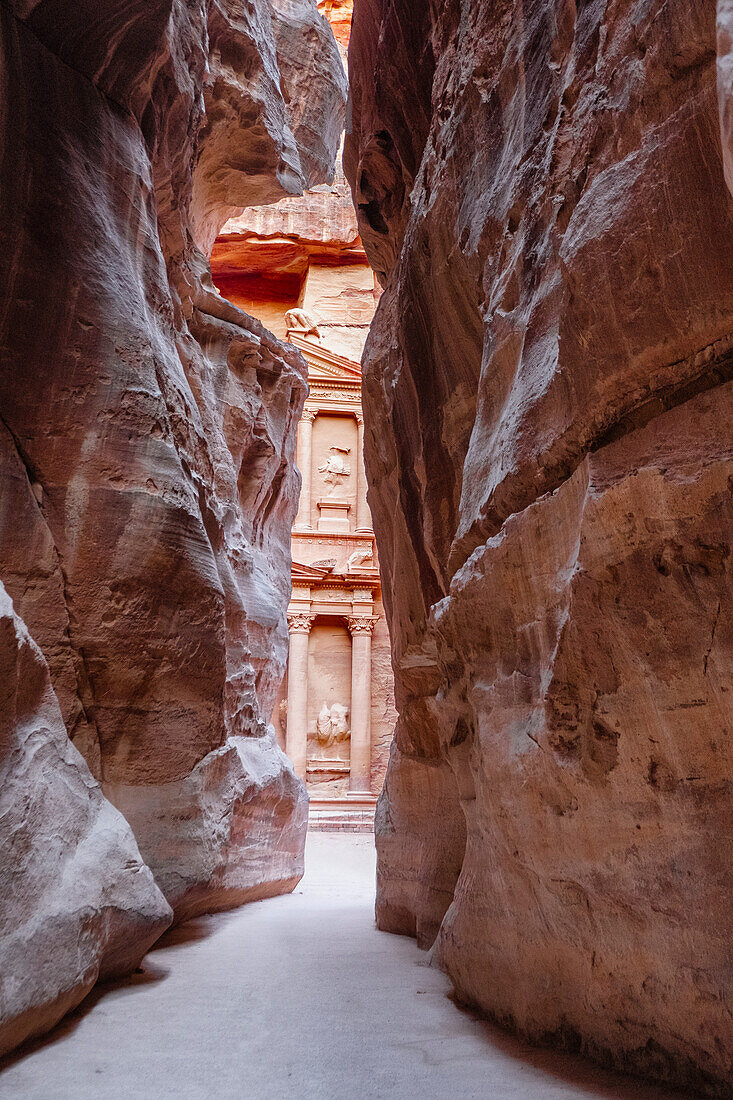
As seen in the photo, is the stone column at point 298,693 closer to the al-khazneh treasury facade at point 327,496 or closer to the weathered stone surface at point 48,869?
the al-khazneh treasury facade at point 327,496

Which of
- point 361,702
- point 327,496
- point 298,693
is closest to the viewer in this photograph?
point 298,693

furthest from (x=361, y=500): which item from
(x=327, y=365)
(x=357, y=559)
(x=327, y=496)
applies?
(x=327, y=365)

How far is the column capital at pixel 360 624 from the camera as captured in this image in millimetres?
21219

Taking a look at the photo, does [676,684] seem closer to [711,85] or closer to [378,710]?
[711,85]

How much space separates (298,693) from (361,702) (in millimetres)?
1642

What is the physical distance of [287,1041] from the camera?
12.7 feet

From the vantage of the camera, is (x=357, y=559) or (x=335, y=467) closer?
(x=357, y=559)

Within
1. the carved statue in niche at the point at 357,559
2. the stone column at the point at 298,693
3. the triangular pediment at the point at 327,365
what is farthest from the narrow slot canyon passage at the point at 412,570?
the triangular pediment at the point at 327,365

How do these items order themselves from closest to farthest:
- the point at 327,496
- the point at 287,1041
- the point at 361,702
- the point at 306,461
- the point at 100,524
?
the point at 287,1041, the point at 100,524, the point at 361,702, the point at 306,461, the point at 327,496

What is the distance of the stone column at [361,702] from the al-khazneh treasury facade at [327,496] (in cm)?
3

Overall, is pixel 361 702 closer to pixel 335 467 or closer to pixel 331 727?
pixel 331 727

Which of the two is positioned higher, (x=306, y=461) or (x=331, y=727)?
(x=306, y=461)

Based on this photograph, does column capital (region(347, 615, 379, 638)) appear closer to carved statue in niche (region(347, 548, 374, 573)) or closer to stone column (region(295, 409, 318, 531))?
carved statue in niche (region(347, 548, 374, 573))

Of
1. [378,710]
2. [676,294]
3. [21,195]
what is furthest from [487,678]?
[378,710]
